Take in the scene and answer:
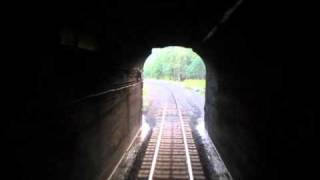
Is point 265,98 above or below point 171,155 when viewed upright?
above

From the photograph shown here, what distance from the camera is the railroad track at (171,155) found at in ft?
38.0

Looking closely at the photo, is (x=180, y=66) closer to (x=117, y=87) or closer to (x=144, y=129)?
(x=144, y=129)

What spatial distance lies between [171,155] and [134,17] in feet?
23.0

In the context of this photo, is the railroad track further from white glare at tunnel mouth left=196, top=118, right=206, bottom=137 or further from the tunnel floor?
white glare at tunnel mouth left=196, top=118, right=206, bottom=137

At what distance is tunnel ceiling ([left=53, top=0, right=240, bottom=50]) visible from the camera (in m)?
6.95

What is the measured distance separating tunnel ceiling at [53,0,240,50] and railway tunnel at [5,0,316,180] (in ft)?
0.09

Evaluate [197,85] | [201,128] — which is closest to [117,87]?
[201,128]

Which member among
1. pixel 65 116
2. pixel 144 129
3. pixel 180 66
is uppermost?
pixel 180 66

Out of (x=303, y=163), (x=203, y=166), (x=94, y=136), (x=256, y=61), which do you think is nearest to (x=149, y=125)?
(x=203, y=166)

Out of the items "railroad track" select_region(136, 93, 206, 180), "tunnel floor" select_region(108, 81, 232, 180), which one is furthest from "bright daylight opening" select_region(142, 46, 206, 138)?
"railroad track" select_region(136, 93, 206, 180)

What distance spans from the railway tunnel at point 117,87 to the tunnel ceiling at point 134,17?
1.1 inches

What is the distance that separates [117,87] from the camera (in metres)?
12.6

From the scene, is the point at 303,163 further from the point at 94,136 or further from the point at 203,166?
the point at 203,166

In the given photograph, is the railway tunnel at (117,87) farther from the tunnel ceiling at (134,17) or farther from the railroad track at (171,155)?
the railroad track at (171,155)
